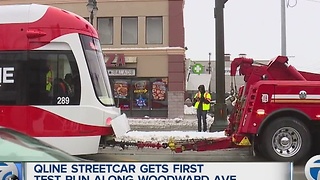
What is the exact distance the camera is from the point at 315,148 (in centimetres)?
881

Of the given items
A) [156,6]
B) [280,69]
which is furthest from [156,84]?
[280,69]

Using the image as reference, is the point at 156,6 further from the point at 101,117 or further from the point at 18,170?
A: the point at 18,170

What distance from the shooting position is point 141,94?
80.1ft

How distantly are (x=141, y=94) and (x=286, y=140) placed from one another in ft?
53.2

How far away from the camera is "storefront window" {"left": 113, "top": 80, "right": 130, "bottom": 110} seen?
962 inches

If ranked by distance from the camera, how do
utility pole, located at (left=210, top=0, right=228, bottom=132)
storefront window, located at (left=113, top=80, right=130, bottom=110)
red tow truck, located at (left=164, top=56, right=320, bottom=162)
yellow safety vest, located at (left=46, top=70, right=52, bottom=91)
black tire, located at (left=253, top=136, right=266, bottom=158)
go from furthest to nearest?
storefront window, located at (left=113, top=80, right=130, bottom=110)
utility pole, located at (left=210, top=0, right=228, bottom=132)
black tire, located at (left=253, top=136, right=266, bottom=158)
red tow truck, located at (left=164, top=56, right=320, bottom=162)
yellow safety vest, located at (left=46, top=70, right=52, bottom=91)

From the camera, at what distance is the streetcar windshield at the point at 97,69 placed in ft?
26.5

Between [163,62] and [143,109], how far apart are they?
2827 millimetres

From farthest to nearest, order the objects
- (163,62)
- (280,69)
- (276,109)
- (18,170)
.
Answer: (163,62), (280,69), (276,109), (18,170)

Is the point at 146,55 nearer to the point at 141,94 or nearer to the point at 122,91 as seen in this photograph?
the point at 141,94

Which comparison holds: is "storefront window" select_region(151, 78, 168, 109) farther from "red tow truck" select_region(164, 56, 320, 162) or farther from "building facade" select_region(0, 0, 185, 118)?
"red tow truck" select_region(164, 56, 320, 162)

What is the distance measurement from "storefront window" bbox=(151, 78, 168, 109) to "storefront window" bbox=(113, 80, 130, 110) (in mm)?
1399

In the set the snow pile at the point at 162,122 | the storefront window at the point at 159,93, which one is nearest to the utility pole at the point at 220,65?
the snow pile at the point at 162,122

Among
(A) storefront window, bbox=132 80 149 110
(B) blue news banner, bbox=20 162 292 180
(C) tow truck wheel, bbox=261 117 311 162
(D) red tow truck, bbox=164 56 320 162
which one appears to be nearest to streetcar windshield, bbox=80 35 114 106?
(D) red tow truck, bbox=164 56 320 162
